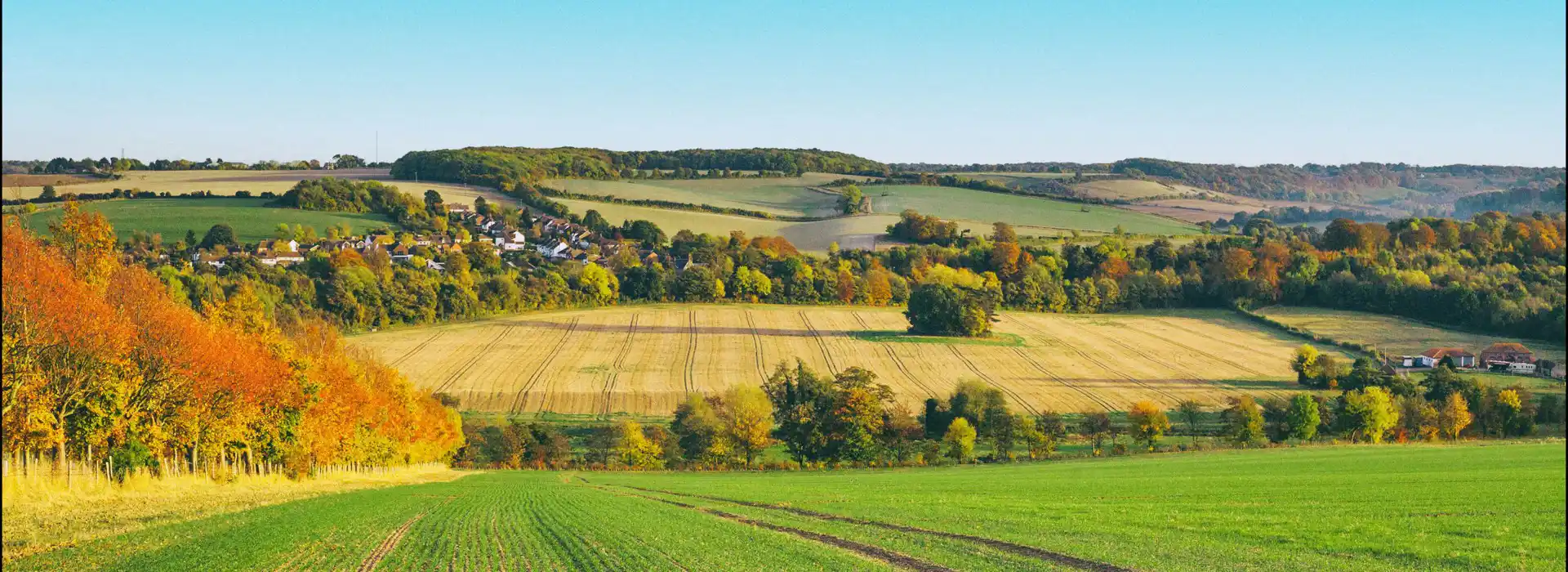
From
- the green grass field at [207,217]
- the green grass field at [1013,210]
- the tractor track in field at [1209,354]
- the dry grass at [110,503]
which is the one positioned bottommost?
the tractor track in field at [1209,354]

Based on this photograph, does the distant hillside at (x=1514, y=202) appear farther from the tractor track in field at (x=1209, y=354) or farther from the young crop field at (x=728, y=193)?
A: the young crop field at (x=728, y=193)

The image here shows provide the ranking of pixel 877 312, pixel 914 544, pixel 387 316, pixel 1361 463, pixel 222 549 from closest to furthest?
1. pixel 222 549
2. pixel 914 544
3. pixel 1361 463
4. pixel 387 316
5. pixel 877 312

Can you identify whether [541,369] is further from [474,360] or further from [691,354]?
[691,354]

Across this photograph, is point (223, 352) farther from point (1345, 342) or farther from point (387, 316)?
point (1345, 342)

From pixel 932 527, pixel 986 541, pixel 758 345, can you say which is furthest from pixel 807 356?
pixel 986 541

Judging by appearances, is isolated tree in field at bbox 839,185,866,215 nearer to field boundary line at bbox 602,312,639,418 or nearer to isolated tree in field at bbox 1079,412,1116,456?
field boundary line at bbox 602,312,639,418

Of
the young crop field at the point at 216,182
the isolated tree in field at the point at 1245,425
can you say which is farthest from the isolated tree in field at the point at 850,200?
the isolated tree in field at the point at 1245,425

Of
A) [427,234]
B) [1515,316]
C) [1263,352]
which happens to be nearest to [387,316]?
[427,234]
